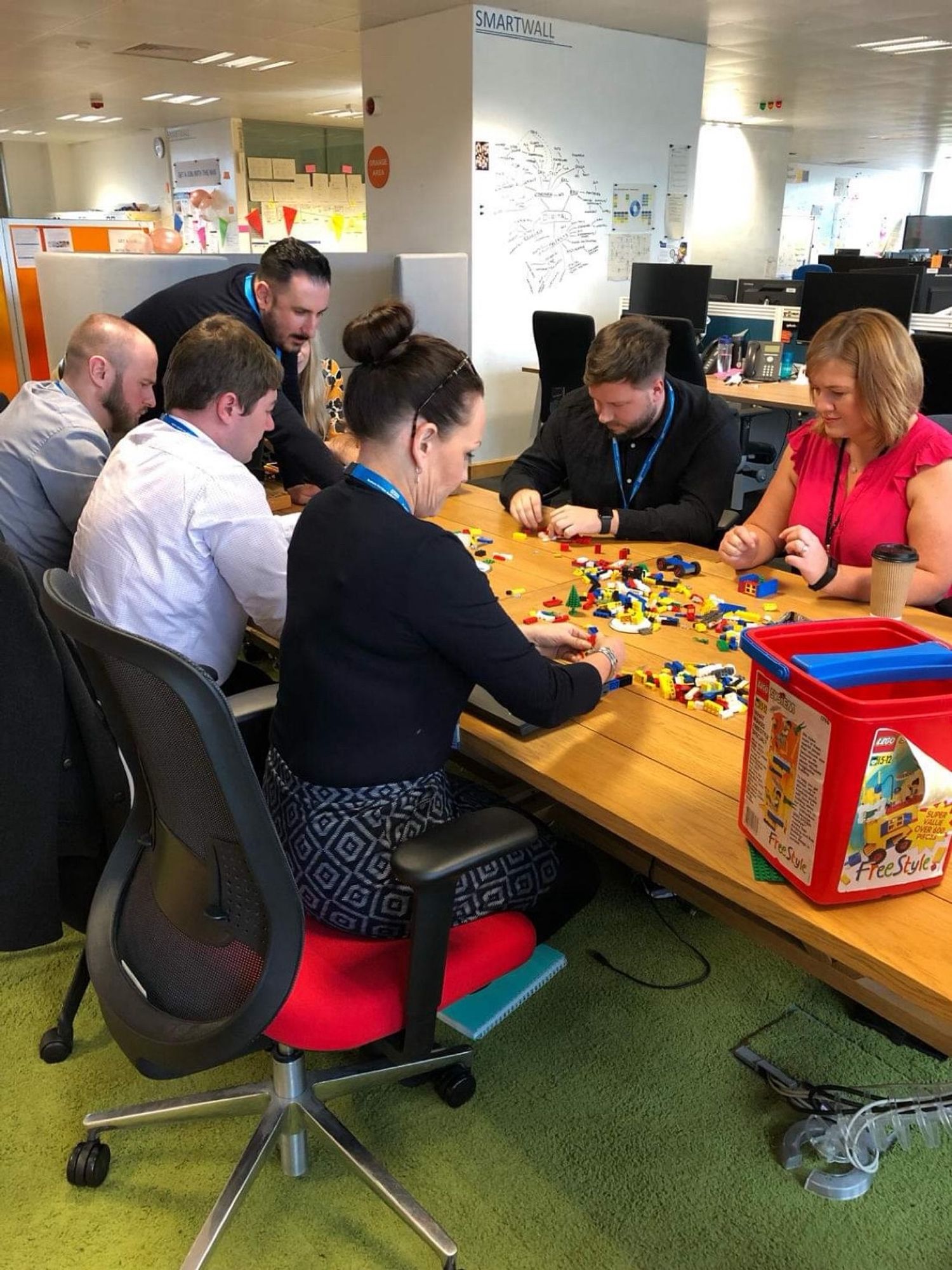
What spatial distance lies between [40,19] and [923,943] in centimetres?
724

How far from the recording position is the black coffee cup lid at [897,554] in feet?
5.63

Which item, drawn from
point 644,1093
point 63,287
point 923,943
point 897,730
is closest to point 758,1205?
point 644,1093

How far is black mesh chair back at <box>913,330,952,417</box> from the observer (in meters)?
3.93

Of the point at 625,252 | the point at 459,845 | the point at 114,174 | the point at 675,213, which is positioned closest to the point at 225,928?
the point at 459,845

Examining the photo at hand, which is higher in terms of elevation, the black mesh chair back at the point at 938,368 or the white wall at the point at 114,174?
the white wall at the point at 114,174

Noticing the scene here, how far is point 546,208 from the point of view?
6176 mm

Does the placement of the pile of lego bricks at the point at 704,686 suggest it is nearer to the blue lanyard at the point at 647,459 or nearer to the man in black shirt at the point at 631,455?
the man in black shirt at the point at 631,455

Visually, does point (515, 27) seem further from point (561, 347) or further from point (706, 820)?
point (706, 820)

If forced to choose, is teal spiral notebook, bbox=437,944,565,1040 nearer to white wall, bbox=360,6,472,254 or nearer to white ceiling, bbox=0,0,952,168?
white wall, bbox=360,6,472,254

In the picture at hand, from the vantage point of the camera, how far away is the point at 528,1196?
155 cm

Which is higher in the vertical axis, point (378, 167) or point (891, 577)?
point (378, 167)

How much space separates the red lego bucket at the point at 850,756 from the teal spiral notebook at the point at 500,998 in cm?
80

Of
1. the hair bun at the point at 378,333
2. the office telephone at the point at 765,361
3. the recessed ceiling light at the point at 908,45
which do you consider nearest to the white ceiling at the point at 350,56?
the recessed ceiling light at the point at 908,45

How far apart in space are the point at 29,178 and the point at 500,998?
16.3 metres
